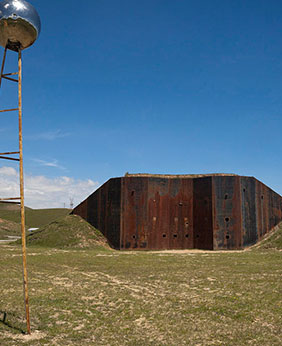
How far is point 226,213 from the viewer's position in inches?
1238

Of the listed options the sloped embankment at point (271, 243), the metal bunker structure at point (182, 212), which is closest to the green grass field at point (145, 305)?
the sloped embankment at point (271, 243)

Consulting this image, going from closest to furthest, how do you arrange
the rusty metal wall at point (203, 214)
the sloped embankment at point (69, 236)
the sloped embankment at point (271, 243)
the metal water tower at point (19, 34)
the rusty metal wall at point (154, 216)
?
the metal water tower at point (19, 34) → the sloped embankment at point (271, 243) → the rusty metal wall at point (203, 214) → the sloped embankment at point (69, 236) → the rusty metal wall at point (154, 216)

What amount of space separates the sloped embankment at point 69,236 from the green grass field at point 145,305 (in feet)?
41.9

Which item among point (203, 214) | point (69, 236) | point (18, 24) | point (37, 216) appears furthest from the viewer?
point (37, 216)

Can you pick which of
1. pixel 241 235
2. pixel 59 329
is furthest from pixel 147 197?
pixel 59 329

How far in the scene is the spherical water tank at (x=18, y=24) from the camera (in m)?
8.58

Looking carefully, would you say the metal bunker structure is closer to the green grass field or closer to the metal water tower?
the green grass field

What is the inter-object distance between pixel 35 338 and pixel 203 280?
338 inches

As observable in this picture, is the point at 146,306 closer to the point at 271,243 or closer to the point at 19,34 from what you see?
the point at 19,34

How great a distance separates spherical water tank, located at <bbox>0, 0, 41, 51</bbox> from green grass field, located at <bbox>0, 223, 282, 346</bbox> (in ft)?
24.8

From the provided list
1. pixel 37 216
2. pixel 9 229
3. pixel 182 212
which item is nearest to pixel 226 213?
pixel 182 212

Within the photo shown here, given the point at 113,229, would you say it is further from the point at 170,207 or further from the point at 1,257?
the point at 1,257

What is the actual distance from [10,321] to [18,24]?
8.05m

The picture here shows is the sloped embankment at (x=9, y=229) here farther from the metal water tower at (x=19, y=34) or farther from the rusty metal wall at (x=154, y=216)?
the metal water tower at (x=19, y=34)
